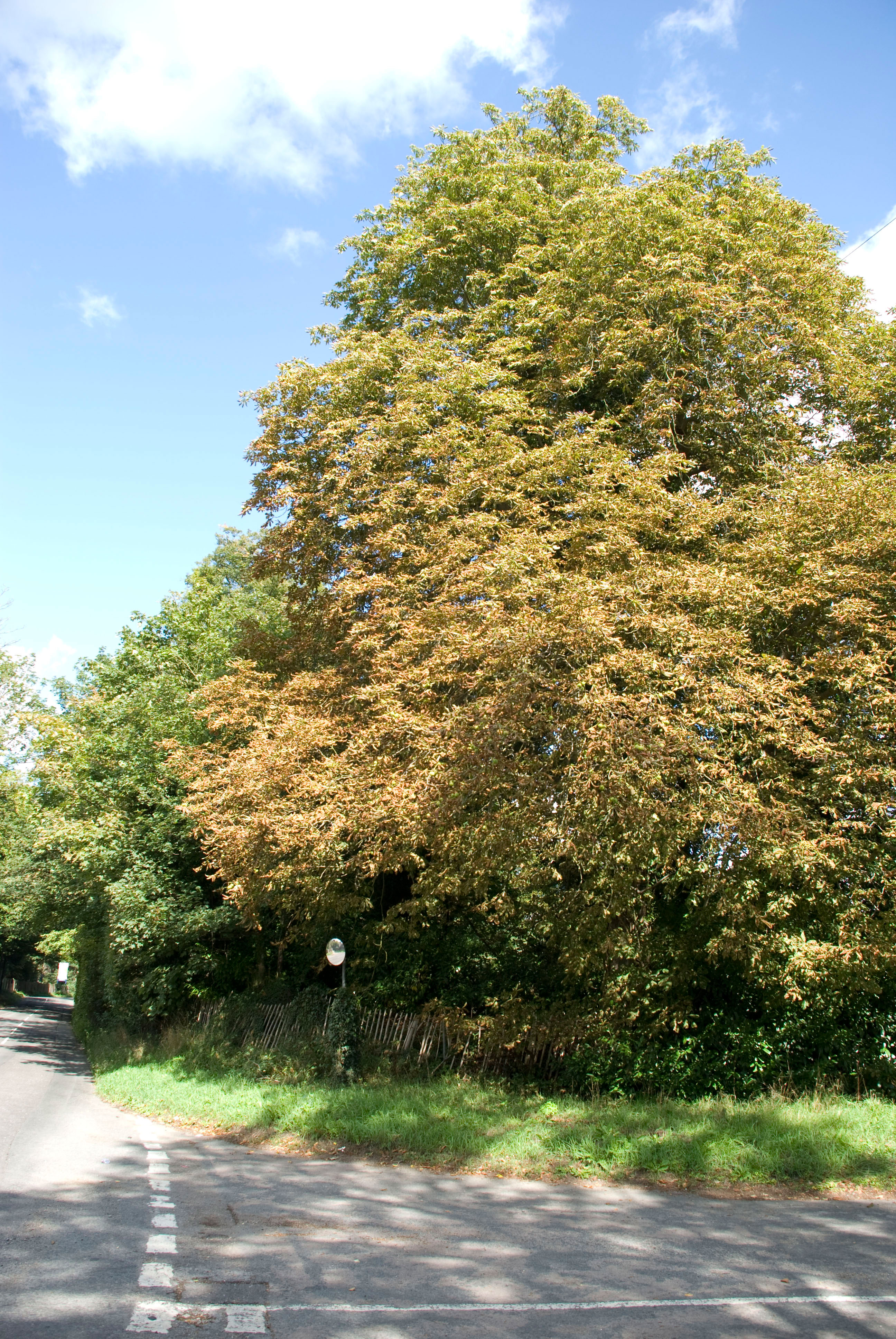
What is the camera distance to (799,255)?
1661 cm

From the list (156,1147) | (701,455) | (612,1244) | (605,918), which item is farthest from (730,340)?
(156,1147)

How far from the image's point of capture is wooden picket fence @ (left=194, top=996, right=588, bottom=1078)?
13031mm

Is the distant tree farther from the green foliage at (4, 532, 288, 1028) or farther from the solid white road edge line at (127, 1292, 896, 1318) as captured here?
the solid white road edge line at (127, 1292, 896, 1318)

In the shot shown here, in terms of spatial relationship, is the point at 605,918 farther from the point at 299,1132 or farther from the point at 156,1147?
the point at 156,1147

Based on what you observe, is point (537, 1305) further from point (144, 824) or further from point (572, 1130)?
point (144, 824)

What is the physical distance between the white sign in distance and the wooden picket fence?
5.41ft

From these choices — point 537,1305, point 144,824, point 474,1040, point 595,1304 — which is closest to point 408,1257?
point 537,1305

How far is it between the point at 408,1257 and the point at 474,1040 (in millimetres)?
7430

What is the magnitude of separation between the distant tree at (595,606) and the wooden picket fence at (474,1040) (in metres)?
0.98

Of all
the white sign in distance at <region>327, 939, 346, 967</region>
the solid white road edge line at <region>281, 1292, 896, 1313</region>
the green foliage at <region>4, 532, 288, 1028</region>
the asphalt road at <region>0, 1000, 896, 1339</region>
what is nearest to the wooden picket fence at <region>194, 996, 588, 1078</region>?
the white sign in distance at <region>327, 939, 346, 967</region>

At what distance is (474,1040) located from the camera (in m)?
13.5

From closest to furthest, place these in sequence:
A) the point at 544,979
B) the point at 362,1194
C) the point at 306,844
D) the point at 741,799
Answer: the point at 362,1194, the point at 741,799, the point at 306,844, the point at 544,979

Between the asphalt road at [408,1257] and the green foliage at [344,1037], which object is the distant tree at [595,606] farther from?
the asphalt road at [408,1257]

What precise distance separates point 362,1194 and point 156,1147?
170 inches
